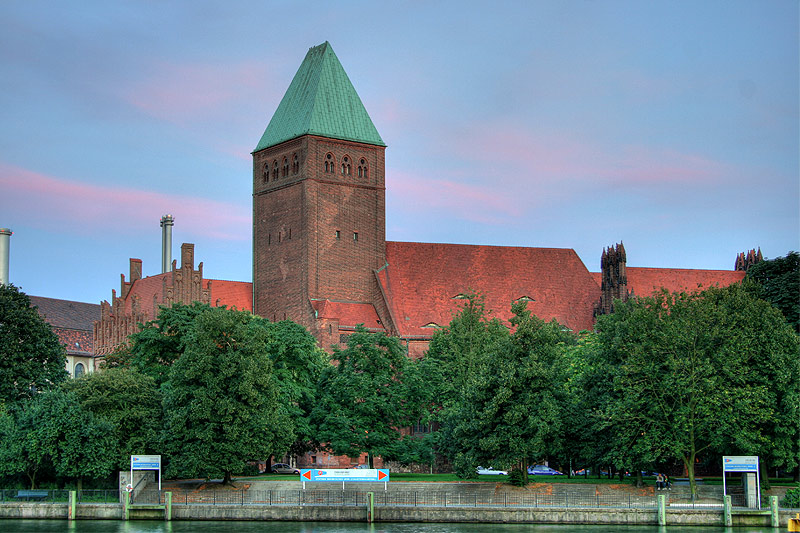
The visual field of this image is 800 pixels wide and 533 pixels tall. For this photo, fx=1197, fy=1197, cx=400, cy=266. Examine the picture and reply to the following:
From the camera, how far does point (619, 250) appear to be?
93.6 metres

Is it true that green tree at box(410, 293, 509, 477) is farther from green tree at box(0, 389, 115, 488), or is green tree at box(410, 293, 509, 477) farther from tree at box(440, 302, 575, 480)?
green tree at box(0, 389, 115, 488)

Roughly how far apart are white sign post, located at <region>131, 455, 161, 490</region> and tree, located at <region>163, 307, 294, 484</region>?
96cm

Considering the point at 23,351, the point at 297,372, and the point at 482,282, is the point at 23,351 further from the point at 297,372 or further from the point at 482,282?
the point at 482,282

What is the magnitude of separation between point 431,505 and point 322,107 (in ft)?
150

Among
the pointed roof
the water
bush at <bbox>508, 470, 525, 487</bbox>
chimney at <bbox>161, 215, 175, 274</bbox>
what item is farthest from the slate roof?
bush at <bbox>508, 470, 525, 487</bbox>

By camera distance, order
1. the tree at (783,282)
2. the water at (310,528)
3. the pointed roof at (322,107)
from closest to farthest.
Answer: the water at (310,528)
the tree at (783,282)
the pointed roof at (322,107)

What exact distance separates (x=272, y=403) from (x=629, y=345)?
17.9 meters

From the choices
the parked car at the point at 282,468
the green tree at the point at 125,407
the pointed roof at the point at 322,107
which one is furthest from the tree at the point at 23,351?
the pointed roof at the point at 322,107

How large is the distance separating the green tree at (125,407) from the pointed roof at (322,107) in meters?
34.8

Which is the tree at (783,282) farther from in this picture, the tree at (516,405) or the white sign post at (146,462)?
the white sign post at (146,462)

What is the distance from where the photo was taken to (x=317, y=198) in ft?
298

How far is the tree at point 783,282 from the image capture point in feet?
234

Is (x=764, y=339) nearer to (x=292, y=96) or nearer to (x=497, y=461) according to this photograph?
(x=497, y=461)

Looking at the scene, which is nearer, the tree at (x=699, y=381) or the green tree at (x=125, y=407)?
the tree at (x=699, y=381)
